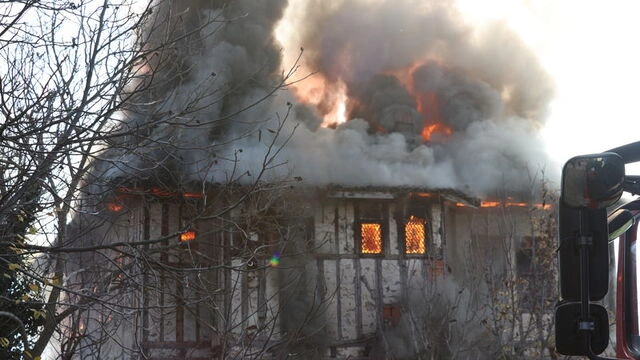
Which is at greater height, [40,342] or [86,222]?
[86,222]

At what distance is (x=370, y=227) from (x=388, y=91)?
571cm

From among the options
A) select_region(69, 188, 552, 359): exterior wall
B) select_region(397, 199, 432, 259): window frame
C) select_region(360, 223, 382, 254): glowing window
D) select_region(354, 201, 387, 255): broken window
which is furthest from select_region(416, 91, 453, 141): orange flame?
select_region(360, 223, 382, 254): glowing window

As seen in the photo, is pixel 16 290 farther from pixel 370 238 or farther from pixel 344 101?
pixel 344 101

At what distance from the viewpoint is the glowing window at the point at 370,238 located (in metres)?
16.4

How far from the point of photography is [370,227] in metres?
16.6

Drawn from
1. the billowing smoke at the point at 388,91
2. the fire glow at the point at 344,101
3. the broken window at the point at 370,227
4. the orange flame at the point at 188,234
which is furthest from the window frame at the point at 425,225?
the orange flame at the point at 188,234

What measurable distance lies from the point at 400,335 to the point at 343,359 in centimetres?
133

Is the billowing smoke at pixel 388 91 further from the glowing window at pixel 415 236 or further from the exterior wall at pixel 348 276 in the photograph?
the glowing window at pixel 415 236

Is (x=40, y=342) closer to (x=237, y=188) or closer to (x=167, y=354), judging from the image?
(x=237, y=188)

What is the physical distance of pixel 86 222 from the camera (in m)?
8.72

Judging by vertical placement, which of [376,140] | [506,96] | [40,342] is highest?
[506,96]

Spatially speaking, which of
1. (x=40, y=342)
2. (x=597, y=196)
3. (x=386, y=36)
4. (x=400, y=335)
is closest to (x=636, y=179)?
(x=597, y=196)

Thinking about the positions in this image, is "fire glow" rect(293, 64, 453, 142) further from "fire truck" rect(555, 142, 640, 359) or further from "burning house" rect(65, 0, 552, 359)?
"fire truck" rect(555, 142, 640, 359)

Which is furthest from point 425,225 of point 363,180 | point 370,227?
point 363,180
